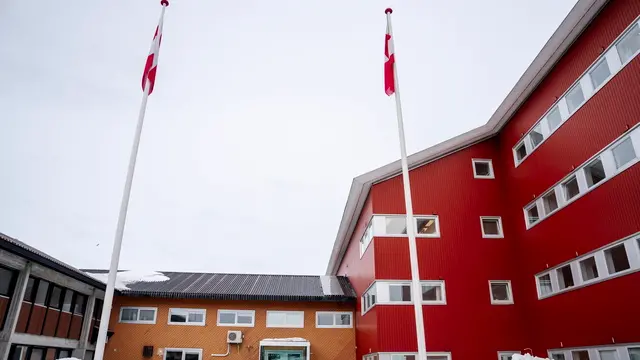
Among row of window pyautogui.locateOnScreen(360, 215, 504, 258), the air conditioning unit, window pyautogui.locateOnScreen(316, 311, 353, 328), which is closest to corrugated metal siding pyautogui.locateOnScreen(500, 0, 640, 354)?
row of window pyautogui.locateOnScreen(360, 215, 504, 258)

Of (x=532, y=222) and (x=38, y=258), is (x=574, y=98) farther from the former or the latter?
(x=38, y=258)

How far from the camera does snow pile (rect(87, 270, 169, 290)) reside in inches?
897

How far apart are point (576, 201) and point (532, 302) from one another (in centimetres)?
461

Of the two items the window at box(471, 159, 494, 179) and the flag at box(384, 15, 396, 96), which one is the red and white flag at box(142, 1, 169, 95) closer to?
the flag at box(384, 15, 396, 96)

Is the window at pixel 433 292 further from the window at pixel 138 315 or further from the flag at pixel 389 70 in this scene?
the window at pixel 138 315

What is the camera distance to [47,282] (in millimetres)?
17344

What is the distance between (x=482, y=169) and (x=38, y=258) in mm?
17516

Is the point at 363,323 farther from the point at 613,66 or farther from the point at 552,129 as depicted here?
the point at 613,66

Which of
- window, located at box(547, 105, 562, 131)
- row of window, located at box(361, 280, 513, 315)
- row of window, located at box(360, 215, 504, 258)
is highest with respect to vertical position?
window, located at box(547, 105, 562, 131)

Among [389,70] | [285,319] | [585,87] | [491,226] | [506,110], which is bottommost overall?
[285,319]

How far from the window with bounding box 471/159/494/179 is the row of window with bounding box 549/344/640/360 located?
7341 millimetres

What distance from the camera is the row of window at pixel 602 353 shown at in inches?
448

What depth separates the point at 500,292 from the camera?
17.5 meters

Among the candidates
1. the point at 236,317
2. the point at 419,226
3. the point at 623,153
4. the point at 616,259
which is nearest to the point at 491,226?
the point at 419,226
